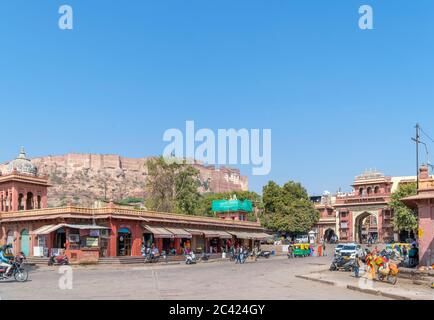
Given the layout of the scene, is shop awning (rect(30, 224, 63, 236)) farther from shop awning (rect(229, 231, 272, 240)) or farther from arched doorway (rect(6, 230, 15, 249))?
shop awning (rect(229, 231, 272, 240))

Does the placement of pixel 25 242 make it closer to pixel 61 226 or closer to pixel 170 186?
pixel 61 226

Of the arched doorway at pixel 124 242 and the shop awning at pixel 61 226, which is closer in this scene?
the shop awning at pixel 61 226

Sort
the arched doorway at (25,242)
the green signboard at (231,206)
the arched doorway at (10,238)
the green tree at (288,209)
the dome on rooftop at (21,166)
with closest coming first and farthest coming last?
the arched doorway at (25,242) → the arched doorway at (10,238) → the dome on rooftop at (21,166) → the green signboard at (231,206) → the green tree at (288,209)

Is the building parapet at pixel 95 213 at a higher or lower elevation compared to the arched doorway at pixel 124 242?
higher

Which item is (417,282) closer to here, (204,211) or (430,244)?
(430,244)

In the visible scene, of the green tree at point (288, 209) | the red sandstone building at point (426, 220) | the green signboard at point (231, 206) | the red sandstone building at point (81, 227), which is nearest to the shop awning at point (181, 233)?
the red sandstone building at point (81, 227)

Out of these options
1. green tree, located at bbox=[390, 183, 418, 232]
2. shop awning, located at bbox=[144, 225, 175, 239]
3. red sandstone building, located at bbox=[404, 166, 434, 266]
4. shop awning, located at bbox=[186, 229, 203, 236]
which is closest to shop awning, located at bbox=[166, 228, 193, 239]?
shop awning, located at bbox=[186, 229, 203, 236]

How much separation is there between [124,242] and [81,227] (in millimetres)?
4705

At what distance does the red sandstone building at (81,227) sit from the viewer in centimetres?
3838

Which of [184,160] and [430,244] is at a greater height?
[184,160]

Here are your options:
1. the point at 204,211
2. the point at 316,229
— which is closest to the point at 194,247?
the point at 204,211

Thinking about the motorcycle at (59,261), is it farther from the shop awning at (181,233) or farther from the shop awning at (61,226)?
the shop awning at (181,233)

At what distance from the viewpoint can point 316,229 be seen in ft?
309
